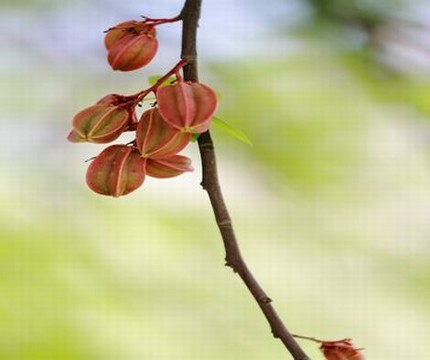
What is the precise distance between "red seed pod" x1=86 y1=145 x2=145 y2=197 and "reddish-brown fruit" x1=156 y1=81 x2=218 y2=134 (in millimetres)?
55

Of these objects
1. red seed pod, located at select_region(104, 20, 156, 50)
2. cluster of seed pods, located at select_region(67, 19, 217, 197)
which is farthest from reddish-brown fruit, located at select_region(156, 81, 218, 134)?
red seed pod, located at select_region(104, 20, 156, 50)

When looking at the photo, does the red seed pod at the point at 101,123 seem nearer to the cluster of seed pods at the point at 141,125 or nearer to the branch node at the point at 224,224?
the cluster of seed pods at the point at 141,125

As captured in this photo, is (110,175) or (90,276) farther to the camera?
(90,276)

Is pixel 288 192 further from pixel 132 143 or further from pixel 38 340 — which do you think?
pixel 132 143

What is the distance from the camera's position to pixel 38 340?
1354 mm

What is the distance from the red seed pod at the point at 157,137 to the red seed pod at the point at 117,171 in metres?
0.02

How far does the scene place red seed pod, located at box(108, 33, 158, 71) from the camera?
2.40ft

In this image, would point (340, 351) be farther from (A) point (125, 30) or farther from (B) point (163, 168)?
(A) point (125, 30)

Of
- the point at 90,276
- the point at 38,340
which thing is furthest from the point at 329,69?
the point at 38,340

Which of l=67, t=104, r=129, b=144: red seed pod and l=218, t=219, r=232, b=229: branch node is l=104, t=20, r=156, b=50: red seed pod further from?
l=218, t=219, r=232, b=229: branch node

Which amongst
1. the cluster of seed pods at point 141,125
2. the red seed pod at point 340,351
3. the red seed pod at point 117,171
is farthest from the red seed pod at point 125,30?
the red seed pod at point 340,351

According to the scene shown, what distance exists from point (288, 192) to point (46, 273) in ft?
1.59

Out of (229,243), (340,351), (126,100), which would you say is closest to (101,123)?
(126,100)

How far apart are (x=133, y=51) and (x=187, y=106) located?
0.12 m
